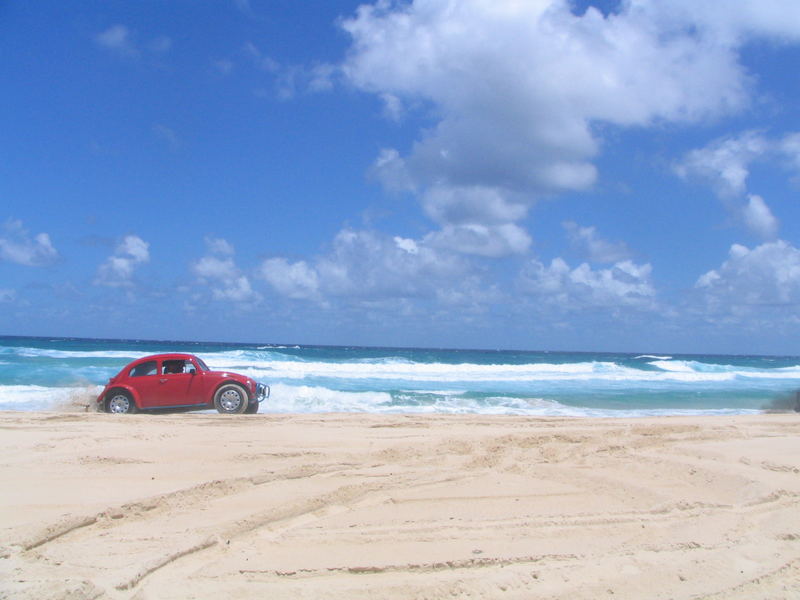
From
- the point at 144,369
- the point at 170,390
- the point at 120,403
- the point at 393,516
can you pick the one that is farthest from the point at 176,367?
the point at 393,516

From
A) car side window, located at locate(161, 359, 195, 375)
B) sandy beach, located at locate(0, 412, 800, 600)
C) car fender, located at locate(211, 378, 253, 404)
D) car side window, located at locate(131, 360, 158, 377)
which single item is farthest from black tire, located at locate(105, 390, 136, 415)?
sandy beach, located at locate(0, 412, 800, 600)

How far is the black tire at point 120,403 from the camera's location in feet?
45.0

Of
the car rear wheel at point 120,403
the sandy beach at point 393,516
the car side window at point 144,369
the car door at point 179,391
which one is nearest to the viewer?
the sandy beach at point 393,516

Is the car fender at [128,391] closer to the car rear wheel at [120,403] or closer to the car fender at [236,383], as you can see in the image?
the car rear wheel at [120,403]

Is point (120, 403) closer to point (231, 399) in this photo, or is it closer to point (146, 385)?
point (146, 385)

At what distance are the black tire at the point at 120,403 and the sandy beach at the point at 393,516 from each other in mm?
3933

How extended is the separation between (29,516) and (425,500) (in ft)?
11.6

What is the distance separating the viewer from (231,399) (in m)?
13.9

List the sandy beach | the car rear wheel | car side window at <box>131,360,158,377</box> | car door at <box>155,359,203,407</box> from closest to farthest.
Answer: the sandy beach
the car rear wheel
car door at <box>155,359,203,407</box>
car side window at <box>131,360,158,377</box>

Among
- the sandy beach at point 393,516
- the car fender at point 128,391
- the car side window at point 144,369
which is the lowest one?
the sandy beach at point 393,516

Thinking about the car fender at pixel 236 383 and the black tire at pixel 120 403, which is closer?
the black tire at pixel 120 403

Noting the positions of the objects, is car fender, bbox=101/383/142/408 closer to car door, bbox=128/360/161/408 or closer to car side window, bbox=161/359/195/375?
car door, bbox=128/360/161/408

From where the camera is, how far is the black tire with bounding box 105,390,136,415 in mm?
13723

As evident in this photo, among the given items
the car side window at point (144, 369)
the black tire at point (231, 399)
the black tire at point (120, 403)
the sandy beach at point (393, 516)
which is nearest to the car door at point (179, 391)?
the car side window at point (144, 369)
